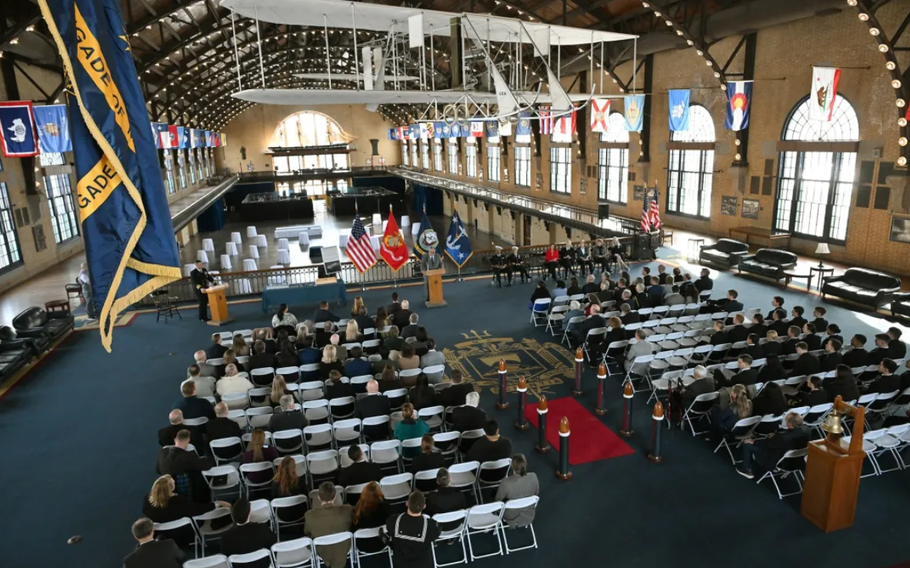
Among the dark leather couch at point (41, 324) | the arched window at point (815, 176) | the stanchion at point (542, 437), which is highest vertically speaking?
the arched window at point (815, 176)

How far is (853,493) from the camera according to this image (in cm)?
651

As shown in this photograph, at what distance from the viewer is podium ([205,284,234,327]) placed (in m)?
14.9

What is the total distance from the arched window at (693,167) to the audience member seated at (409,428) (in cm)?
1977

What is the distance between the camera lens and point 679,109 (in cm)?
2111

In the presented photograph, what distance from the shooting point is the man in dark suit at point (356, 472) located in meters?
6.32

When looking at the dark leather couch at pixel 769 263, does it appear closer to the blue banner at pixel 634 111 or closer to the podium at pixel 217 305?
the blue banner at pixel 634 111

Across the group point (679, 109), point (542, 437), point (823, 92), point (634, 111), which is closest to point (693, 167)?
point (679, 109)

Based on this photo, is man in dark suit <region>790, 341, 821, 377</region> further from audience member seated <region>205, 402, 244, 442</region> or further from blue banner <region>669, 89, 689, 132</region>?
blue banner <region>669, 89, 689, 132</region>

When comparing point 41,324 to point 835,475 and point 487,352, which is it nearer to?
point 487,352

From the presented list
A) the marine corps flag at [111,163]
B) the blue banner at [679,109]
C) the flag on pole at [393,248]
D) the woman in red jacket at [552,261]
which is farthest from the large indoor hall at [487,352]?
the blue banner at [679,109]

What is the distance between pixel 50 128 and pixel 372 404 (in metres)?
16.0

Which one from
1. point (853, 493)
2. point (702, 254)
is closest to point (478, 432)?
point (853, 493)

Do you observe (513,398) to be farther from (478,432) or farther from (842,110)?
(842,110)

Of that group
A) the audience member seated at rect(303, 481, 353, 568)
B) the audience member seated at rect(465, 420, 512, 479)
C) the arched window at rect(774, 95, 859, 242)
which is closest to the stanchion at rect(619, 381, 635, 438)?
the audience member seated at rect(465, 420, 512, 479)
